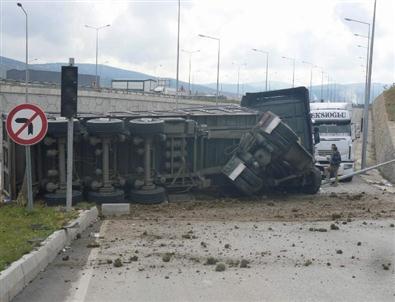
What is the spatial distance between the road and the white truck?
9913 mm

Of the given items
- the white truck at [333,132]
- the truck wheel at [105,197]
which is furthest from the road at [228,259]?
the white truck at [333,132]

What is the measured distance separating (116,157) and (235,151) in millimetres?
3149

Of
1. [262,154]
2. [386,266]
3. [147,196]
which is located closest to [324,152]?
[262,154]

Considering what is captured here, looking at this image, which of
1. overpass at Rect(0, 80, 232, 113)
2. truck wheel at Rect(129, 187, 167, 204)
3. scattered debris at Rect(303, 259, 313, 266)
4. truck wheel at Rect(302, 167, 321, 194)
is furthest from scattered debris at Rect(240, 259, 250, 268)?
overpass at Rect(0, 80, 232, 113)

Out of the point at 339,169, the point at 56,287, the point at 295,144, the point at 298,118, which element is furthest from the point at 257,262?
the point at 339,169

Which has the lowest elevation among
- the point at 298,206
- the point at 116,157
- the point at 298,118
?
the point at 298,206

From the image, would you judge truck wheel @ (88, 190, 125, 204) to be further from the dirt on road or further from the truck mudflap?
the truck mudflap

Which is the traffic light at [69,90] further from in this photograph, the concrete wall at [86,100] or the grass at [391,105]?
the grass at [391,105]

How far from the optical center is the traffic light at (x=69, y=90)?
9.83 meters

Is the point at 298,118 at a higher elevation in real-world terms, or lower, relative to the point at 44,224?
higher

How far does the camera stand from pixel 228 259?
7242mm

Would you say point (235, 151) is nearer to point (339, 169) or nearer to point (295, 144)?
point (295, 144)

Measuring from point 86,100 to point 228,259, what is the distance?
4477 centimetres

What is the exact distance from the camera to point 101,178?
501 inches
